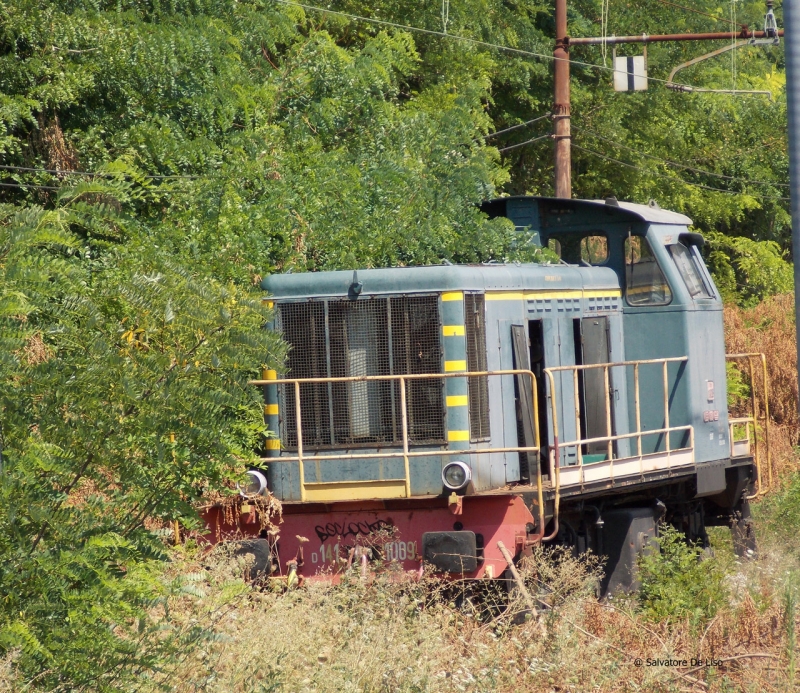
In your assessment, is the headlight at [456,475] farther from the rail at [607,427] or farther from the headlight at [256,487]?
the headlight at [256,487]

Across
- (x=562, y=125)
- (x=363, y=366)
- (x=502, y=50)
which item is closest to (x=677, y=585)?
(x=363, y=366)

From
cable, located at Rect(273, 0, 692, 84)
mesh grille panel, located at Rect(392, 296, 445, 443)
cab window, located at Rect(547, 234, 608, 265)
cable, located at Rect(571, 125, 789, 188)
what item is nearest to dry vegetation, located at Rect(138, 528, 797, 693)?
mesh grille panel, located at Rect(392, 296, 445, 443)

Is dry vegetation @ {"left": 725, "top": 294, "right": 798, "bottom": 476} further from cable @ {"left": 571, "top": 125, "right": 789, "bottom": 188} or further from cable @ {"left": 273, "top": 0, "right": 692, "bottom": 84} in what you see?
cable @ {"left": 273, "top": 0, "right": 692, "bottom": 84}

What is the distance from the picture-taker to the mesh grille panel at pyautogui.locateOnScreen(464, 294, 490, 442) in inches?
328

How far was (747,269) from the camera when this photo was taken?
23.1 meters

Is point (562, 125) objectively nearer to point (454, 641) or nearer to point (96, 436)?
point (454, 641)

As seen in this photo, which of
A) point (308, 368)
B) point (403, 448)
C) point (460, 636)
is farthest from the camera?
point (308, 368)

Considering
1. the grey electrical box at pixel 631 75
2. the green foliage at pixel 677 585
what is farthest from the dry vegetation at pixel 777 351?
the green foliage at pixel 677 585

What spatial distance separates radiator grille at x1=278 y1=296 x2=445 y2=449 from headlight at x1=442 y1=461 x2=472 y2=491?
0.46 m

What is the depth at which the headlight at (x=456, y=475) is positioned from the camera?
776 cm

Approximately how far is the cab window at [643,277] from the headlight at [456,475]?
3.51 meters

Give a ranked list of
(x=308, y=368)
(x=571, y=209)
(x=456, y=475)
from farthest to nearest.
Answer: (x=571, y=209) → (x=308, y=368) → (x=456, y=475)

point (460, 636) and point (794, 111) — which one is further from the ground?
point (794, 111)

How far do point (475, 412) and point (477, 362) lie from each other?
1.27 ft
